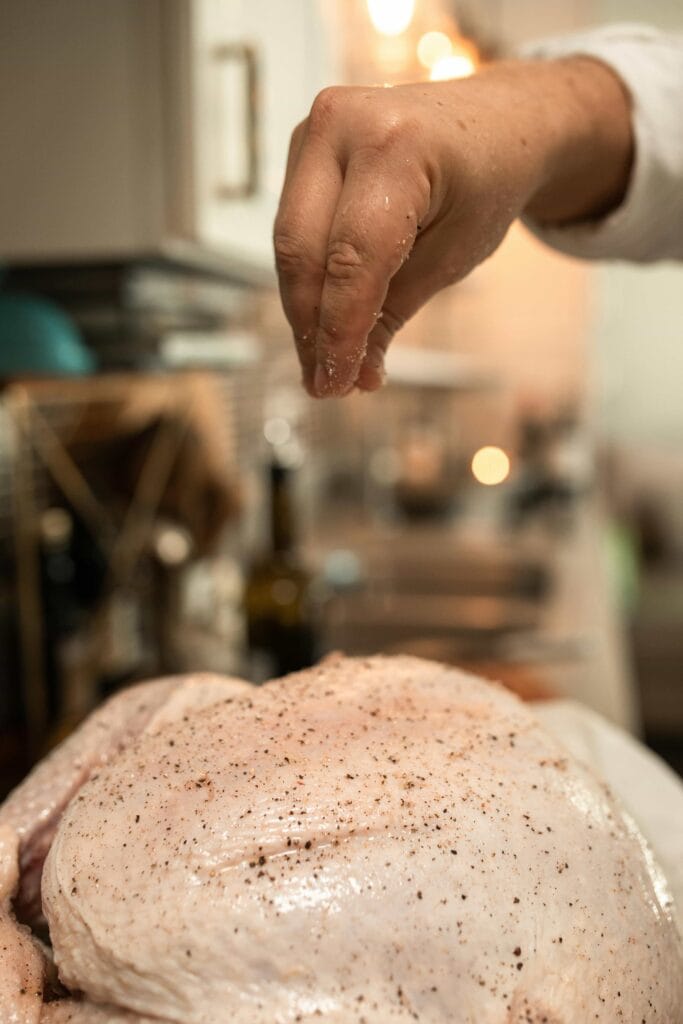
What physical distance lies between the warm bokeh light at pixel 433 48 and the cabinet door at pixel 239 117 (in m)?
0.65

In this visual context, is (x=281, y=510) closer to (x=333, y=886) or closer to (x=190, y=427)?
(x=190, y=427)

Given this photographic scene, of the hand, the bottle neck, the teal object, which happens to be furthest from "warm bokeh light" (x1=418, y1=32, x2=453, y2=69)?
the hand

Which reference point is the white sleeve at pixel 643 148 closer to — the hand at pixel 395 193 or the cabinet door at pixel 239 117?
the hand at pixel 395 193

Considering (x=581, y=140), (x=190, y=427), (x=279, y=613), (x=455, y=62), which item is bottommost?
(x=279, y=613)

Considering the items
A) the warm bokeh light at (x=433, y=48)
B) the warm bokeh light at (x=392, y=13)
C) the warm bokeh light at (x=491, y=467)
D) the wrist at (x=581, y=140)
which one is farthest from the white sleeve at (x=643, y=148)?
the warm bokeh light at (x=491, y=467)

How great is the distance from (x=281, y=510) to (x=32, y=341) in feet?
1.54

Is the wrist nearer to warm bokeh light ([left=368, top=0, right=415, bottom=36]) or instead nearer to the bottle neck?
the bottle neck

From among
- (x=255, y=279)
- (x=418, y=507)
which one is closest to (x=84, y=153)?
(x=255, y=279)

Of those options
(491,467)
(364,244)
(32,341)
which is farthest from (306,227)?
(491,467)

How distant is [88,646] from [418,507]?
138cm

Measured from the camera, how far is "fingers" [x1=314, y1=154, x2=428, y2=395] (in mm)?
452

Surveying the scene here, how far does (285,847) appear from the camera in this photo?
1.54 ft

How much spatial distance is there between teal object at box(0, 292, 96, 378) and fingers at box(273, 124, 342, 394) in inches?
21.2

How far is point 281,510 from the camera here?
4.39ft
